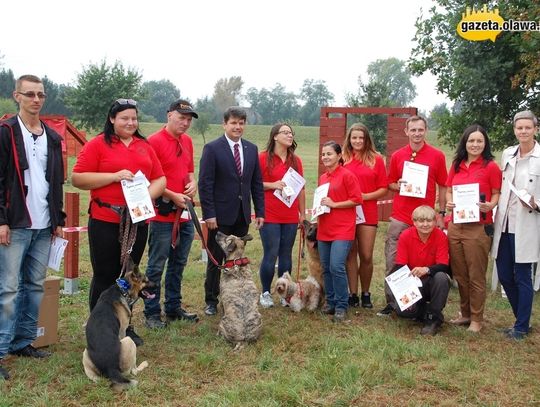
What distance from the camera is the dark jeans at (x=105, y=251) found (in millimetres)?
4398

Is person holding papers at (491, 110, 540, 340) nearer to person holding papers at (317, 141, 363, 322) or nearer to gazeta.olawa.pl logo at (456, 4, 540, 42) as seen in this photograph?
person holding papers at (317, 141, 363, 322)

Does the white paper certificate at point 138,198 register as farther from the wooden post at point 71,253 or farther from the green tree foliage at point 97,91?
the green tree foliage at point 97,91

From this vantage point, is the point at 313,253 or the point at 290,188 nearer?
the point at 290,188

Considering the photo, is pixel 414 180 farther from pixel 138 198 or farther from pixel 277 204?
pixel 138 198

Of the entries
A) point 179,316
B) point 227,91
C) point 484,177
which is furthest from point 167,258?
point 227,91

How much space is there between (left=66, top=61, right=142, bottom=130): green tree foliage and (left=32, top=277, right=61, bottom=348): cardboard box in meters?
28.3

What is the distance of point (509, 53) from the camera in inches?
336

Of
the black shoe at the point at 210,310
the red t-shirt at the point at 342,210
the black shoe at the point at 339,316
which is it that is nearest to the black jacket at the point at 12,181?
the black shoe at the point at 210,310

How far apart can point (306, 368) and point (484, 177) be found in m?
2.61

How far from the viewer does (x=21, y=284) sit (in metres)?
4.41

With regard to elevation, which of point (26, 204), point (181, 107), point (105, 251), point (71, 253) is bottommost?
point (71, 253)

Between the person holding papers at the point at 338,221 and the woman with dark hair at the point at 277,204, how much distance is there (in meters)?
0.40

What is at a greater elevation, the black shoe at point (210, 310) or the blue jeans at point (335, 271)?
the blue jeans at point (335, 271)

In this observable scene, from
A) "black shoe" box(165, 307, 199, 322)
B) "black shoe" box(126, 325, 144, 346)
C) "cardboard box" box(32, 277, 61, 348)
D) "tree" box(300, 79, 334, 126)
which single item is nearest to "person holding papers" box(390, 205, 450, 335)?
"black shoe" box(165, 307, 199, 322)
